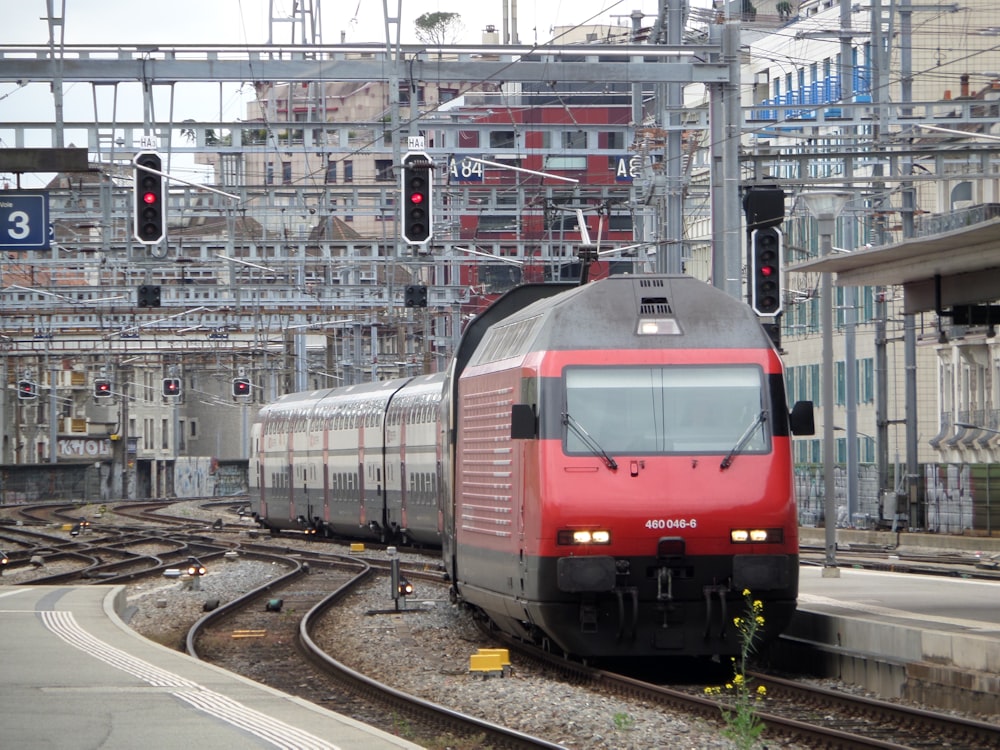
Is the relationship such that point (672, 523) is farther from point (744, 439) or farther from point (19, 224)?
point (19, 224)

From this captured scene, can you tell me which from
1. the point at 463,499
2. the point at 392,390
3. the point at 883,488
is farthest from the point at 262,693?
the point at 883,488

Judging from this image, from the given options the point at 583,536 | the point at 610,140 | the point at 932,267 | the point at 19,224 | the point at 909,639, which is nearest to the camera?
the point at 909,639

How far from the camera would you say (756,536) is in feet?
49.0

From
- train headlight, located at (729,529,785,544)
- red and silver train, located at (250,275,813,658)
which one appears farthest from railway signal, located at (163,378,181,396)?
train headlight, located at (729,529,785,544)

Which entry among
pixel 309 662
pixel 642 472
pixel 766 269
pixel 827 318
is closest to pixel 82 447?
pixel 827 318

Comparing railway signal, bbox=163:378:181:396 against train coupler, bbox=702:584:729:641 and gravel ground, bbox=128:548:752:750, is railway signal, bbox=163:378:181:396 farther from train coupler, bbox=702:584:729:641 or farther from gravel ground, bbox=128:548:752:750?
train coupler, bbox=702:584:729:641

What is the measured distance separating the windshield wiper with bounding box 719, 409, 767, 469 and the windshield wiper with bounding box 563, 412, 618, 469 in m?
0.92

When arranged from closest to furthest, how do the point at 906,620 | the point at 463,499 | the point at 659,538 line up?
the point at 659,538 < the point at 906,620 < the point at 463,499

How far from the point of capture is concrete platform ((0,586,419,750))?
10.8 m

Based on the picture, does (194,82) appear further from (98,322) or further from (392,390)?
(98,322)

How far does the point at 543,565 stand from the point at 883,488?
30.7 m

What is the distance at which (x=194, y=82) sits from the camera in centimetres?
2625

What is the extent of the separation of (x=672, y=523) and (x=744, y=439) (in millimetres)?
967

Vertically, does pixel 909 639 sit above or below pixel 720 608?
below
